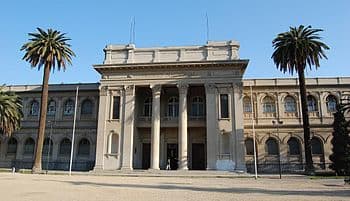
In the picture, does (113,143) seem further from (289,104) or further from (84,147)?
(289,104)

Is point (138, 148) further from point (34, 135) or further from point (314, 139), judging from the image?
point (314, 139)

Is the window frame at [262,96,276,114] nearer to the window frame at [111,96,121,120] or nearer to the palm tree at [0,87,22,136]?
the window frame at [111,96,121,120]

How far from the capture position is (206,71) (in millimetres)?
33688

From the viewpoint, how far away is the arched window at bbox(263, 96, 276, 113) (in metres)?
38.5

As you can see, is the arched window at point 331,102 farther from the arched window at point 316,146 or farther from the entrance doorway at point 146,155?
the entrance doorway at point 146,155

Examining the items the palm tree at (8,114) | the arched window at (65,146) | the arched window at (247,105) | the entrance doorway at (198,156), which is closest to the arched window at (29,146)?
the palm tree at (8,114)

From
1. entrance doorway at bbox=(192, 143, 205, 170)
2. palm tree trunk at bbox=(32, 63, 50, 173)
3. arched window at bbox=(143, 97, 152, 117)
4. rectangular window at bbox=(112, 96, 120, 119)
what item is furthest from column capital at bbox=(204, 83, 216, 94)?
palm tree trunk at bbox=(32, 63, 50, 173)

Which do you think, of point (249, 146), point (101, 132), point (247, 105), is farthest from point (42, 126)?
point (247, 105)

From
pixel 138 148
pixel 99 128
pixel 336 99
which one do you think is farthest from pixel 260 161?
pixel 99 128

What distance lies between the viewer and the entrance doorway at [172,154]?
35525 mm

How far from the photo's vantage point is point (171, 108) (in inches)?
1459

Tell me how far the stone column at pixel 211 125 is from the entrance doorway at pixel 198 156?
146 inches

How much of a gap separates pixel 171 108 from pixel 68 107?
14474 mm

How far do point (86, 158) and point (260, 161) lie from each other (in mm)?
21500
